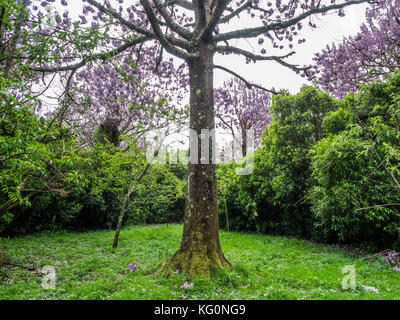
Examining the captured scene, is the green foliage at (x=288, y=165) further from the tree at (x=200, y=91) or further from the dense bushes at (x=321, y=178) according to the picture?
the tree at (x=200, y=91)

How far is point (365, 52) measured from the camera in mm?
10719

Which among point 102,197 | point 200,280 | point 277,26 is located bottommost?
point 200,280

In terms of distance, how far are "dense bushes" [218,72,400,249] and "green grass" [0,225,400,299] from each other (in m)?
1.14

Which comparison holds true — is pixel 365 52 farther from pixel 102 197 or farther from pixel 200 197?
pixel 102 197

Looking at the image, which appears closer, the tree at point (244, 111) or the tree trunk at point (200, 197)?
the tree trunk at point (200, 197)

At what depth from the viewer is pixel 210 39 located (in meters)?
4.64

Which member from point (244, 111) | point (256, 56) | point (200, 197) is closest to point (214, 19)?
point (256, 56)

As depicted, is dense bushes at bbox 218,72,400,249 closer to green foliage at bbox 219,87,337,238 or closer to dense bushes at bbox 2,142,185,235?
green foliage at bbox 219,87,337,238

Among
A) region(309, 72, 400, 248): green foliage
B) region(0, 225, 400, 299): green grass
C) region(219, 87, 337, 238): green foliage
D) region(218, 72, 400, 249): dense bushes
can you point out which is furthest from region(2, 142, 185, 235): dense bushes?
region(309, 72, 400, 248): green foliage

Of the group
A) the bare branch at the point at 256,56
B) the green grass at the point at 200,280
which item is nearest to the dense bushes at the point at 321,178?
the green grass at the point at 200,280

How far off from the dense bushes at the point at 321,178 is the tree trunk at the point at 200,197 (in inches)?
95.7

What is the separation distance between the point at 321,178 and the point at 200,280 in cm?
376

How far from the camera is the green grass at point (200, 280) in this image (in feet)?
10.9
